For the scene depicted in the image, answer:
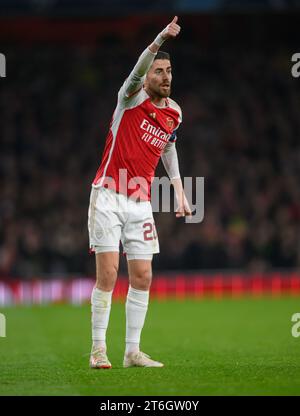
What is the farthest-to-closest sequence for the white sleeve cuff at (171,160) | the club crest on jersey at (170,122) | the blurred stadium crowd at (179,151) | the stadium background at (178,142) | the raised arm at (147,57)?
1. the blurred stadium crowd at (179,151)
2. the stadium background at (178,142)
3. the white sleeve cuff at (171,160)
4. the club crest on jersey at (170,122)
5. the raised arm at (147,57)

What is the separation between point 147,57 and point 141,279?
6.56 feet

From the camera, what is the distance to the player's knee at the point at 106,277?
29.4 ft

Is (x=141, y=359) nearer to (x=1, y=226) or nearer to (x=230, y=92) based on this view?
(x=1, y=226)

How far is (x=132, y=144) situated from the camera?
9.12m

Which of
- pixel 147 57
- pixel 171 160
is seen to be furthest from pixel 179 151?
pixel 147 57

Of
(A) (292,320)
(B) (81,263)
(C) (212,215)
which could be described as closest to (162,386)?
(A) (292,320)

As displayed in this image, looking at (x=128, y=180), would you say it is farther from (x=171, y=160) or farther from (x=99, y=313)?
(x=99, y=313)

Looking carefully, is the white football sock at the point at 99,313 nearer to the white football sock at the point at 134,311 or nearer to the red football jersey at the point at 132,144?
the white football sock at the point at 134,311

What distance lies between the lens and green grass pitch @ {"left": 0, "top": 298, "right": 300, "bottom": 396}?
7.64m

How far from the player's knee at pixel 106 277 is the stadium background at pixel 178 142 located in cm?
1218

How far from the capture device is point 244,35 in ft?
92.8

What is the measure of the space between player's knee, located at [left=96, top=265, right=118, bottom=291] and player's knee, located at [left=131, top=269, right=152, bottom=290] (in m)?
0.21

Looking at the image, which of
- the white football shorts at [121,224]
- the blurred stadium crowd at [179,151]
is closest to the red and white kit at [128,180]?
the white football shorts at [121,224]
